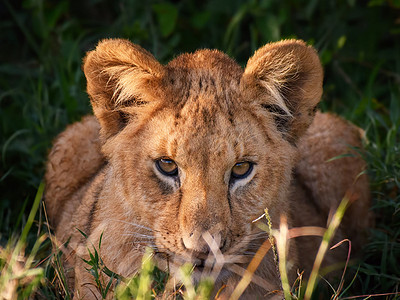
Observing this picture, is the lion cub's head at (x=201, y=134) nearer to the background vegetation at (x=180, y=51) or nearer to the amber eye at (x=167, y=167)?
the amber eye at (x=167, y=167)

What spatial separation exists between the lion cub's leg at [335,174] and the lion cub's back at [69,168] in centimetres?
150

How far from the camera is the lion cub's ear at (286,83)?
3.28 meters

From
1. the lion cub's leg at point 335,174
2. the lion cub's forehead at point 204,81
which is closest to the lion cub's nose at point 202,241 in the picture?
the lion cub's forehead at point 204,81

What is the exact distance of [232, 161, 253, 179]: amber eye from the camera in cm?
311

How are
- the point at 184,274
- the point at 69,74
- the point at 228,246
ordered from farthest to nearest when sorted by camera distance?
the point at 69,74
the point at 228,246
the point at 184,274

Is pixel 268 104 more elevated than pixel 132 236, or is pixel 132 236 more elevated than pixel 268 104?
pixel 268 104

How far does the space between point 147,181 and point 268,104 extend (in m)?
0.78

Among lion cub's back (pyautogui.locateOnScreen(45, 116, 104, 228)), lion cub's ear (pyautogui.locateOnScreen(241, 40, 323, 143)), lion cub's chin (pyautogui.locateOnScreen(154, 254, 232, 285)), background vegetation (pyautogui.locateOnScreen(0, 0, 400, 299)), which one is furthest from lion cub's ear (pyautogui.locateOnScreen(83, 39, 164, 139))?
background vegetation (pyautogui.locateOnScreen(0, 0, 400, 299))

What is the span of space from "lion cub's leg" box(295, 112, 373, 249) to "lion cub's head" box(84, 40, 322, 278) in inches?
43.4

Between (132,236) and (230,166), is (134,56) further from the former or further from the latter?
(132,236)

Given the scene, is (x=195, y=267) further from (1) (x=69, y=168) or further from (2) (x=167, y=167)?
(1) (x=69, y=168)

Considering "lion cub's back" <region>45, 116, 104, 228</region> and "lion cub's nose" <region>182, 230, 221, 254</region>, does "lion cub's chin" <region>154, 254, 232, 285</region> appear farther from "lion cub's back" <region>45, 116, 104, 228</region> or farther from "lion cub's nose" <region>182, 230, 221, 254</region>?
"lion cub's back" <region>45, 116, 104, 228</region>

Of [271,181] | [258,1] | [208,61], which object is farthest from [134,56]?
[258,1]

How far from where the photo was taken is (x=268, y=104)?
11.2ft
